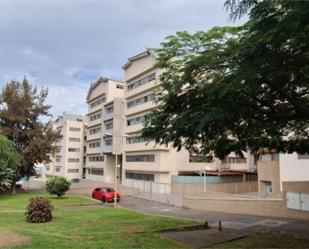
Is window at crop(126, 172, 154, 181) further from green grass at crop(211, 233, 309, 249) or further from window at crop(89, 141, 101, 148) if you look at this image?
green grass at crop(211, 233, 309, 249)

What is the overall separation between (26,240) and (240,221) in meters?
13.2

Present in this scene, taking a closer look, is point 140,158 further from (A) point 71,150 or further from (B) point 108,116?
(A) point 71,150

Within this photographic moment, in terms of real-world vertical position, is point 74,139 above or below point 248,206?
above

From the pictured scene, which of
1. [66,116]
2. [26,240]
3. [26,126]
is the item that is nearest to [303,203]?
[26,240]

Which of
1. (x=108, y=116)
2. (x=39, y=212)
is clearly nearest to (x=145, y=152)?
(x=108, y=116)

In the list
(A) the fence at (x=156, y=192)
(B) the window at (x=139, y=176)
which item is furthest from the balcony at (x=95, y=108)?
(A) the fence at (x=156, y=192)

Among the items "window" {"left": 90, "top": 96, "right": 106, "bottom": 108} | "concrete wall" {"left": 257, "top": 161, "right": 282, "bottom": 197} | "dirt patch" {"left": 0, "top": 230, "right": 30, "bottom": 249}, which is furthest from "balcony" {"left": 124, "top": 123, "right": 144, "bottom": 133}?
"dirt patch" {"left": 0, "top": 230, "right": 30, "bottom": 249}

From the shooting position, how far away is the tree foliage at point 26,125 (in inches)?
1802

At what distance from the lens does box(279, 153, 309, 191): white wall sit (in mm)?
26297

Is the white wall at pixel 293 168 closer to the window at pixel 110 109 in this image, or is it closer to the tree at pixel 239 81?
the tree at pixel 239 81

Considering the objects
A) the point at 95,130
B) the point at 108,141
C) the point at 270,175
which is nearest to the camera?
the point at 270,175

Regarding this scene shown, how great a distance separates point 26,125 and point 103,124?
19561 mm

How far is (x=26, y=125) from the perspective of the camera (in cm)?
4788

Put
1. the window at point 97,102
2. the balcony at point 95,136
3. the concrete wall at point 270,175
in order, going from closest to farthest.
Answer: the concrete wall at point 270,175 → the window at point 97,102 → the balcony at point 95,136
